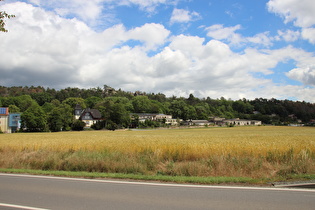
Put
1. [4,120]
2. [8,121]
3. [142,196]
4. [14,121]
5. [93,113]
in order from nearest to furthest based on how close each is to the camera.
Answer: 1. [142,196]
2. [4,120]
3. [8,121]
4. [14,121]
5. [93,113]

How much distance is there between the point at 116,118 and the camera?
102 m

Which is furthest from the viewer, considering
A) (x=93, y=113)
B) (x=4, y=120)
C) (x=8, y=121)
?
(x=93, y=113)

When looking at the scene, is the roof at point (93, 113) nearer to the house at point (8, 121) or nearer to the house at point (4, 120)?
the house at point (8, 121)

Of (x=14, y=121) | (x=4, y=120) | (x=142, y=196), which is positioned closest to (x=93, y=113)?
(x=14, y=121)

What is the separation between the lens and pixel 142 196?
24.0ft

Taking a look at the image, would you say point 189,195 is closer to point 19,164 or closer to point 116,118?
point 19,164

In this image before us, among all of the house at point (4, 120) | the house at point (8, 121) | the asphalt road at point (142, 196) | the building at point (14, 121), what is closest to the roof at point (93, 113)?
the building at point (14, 121)

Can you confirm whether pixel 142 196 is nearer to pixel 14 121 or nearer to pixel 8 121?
pixel 8 121

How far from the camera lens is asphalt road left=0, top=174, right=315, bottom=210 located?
21.1ft

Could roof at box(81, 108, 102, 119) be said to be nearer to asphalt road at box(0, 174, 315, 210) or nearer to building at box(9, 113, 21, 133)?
building at box(9, 113, 21, 133)

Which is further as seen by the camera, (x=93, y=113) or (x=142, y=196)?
(x=93, y=113)

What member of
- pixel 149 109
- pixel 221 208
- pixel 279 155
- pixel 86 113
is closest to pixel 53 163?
pixel 221 208

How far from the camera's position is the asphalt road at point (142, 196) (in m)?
6.42

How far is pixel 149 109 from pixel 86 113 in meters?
65.0
